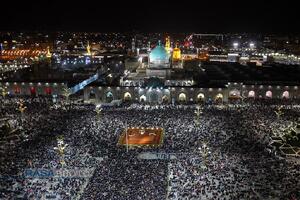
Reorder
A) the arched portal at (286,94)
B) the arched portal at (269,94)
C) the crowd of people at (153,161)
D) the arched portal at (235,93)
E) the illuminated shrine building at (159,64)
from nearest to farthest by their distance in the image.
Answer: the crowd of people at (153,161) < the arched portal at (286,94) < the arched portal at (235,93) < the arched portal at (269,94) < the illuminated shrine building at (159,64)

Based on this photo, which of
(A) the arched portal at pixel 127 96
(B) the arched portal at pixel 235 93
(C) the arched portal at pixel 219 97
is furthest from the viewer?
(B) the arched portal at pixel 235 93

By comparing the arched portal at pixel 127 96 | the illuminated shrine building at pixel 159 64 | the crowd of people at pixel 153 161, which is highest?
the illuminated shrine building at pixel 159 64

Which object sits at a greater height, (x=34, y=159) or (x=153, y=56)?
(x=153, y=56)

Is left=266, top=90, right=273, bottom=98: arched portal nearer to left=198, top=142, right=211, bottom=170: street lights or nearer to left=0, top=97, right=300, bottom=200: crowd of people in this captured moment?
left=0, top=97, right=300, bottom=200: crowd of people

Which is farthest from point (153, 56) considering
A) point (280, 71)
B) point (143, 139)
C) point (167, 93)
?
point (143, 139)

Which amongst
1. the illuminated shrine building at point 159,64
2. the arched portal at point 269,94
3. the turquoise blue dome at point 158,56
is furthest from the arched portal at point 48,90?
the arched portal at point 269,94

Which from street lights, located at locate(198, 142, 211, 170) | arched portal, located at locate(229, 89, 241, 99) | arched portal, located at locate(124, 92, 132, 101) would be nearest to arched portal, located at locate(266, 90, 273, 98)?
arched portal, located at locate(229, 89, 241, 99)

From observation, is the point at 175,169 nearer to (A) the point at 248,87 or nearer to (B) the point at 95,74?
(A) the point at 248,87

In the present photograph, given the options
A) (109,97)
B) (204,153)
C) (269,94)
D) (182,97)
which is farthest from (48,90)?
(204,153)

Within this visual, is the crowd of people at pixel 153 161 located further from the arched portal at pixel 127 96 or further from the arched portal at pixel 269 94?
the arched portal at pixel 269 94
